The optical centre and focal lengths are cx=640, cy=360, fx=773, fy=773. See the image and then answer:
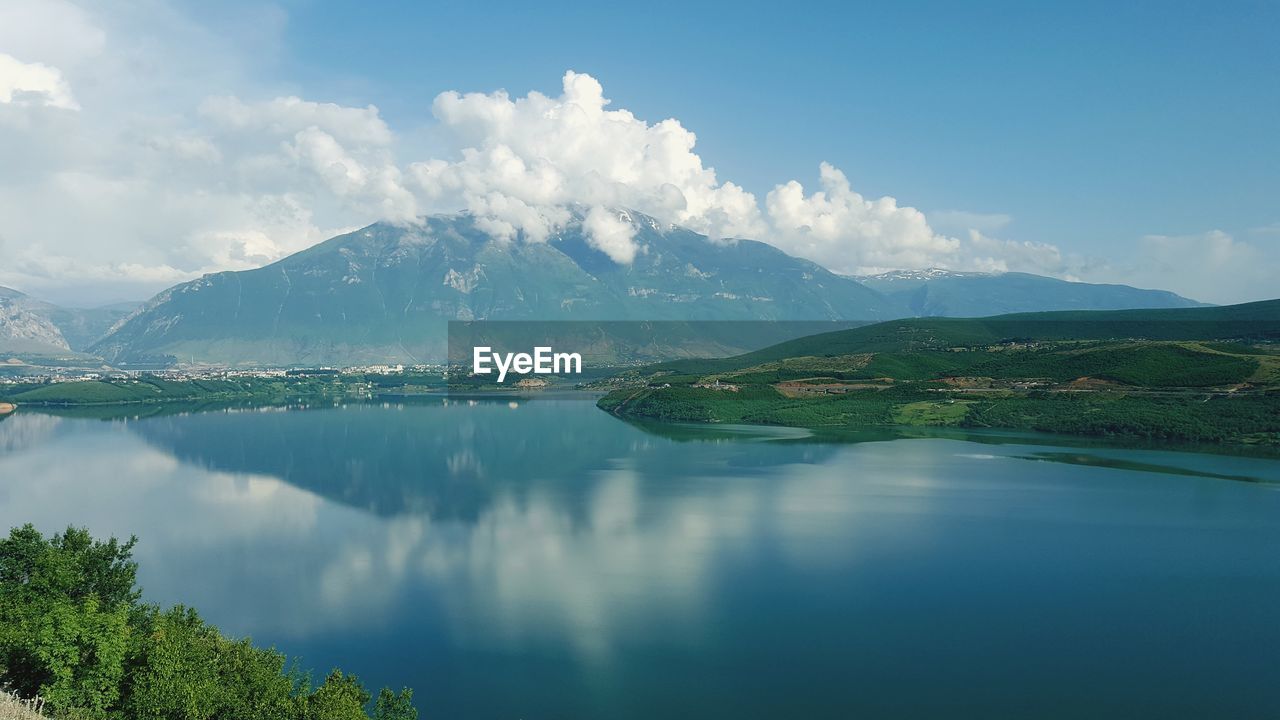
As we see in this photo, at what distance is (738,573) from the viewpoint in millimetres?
38594

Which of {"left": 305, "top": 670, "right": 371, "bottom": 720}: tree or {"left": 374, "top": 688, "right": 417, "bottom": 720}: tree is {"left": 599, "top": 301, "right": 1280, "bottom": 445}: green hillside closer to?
{"left": 374, "top": 688, "right": 417, "bottom": 720}: tree

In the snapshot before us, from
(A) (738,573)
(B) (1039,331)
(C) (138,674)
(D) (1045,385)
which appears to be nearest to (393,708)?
(C) (138,674)

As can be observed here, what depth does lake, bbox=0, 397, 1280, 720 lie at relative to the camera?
26297 millimetres

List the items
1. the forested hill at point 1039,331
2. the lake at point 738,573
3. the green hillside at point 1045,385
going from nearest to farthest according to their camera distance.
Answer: the lake at point 738,573
the green hillside at point 1045,385
the forested hill at point 1039,331

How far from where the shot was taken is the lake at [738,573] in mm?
26297

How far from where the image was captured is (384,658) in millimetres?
28719

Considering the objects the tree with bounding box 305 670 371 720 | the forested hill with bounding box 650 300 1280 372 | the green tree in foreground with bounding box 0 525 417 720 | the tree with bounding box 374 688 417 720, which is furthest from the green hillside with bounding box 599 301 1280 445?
the green tree in foreground with bounding box 0 525 417 720

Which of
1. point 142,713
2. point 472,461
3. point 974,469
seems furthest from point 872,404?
point 142,713

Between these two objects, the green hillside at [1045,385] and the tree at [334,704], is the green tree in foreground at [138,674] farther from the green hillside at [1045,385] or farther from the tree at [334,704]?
the green hillside at [1045,385]

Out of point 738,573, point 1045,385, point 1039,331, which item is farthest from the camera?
point 1039,331

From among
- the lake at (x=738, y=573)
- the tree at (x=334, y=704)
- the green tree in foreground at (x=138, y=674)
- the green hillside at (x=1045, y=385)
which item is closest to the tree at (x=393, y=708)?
the green tree in foreground at (x=138, y=674)

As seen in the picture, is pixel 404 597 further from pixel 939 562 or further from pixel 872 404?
→ pixel 872 404

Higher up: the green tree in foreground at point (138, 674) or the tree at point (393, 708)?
the green tree in foreground at point (138, 674)

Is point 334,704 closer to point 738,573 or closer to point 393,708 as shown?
point 393,708
